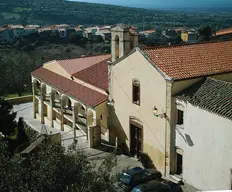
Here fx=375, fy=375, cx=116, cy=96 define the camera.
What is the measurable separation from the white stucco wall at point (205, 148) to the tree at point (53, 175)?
772 centimetres

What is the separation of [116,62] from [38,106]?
524 inches

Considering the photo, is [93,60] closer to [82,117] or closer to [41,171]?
[82,117]

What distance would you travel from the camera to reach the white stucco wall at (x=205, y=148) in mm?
15633

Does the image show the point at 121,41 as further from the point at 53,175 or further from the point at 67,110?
the point at 53,175

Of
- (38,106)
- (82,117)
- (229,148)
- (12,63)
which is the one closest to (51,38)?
(12,63)

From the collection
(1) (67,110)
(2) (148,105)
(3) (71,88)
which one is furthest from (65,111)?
(2) (148,105)

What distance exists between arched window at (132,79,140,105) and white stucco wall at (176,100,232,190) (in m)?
3.71

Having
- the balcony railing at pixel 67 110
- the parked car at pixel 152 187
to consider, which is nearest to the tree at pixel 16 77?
the balcony railing at pixel 67 110

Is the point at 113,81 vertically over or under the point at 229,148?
over

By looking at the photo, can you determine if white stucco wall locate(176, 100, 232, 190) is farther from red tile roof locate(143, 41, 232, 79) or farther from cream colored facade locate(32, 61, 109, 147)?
cream colored facade locate(32, 61, 109, 147)

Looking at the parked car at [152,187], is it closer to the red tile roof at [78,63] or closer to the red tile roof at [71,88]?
the red tile roof at [71,88]

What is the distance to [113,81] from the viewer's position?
23.5 metres

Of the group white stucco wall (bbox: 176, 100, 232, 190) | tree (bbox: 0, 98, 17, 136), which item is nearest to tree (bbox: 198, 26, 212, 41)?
tree (bbox: 0, 98, 17, 136)

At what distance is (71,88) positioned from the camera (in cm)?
2734
